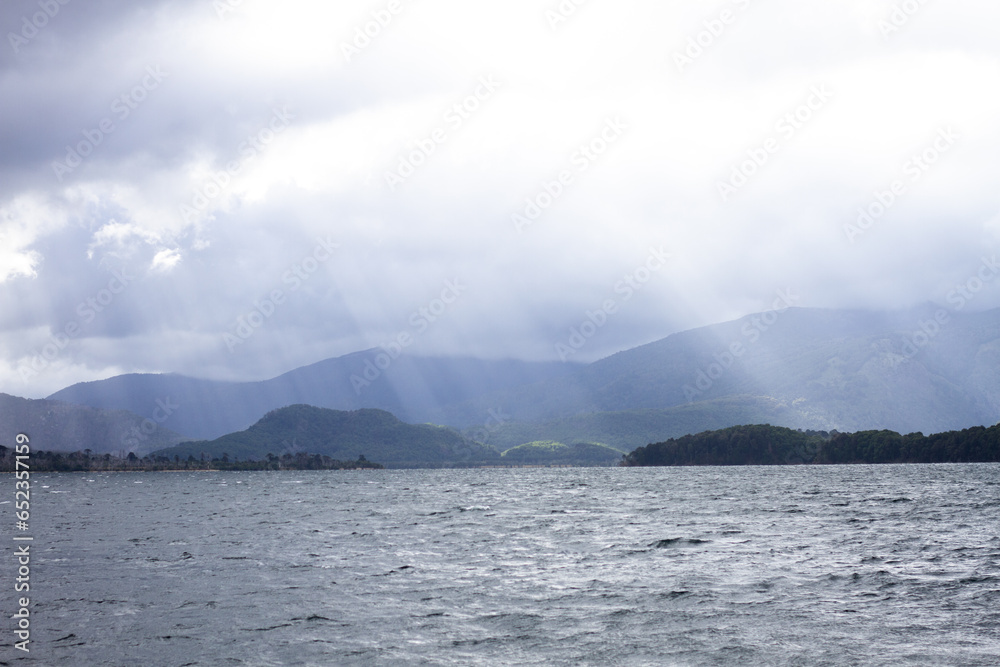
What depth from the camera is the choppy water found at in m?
29.2

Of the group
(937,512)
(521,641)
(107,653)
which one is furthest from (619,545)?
(937,512)

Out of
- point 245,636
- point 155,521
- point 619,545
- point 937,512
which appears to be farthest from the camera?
point 155,521

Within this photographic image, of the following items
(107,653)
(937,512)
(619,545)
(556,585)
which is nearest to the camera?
(107,653)

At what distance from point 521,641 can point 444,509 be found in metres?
81.4

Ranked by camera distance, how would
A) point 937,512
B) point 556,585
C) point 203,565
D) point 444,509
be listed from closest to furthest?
point 556,585 < point 203,565 < point 937,512 < point 444,509

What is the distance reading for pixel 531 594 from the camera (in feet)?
131

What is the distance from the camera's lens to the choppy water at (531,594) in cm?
2922

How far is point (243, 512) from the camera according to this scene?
111m

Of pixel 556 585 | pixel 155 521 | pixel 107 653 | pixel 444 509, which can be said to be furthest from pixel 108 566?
pixel 444 509

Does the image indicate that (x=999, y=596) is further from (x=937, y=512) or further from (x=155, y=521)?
(x=155, y=521)

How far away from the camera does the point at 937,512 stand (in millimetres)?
82500

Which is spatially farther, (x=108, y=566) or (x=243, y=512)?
(x=243, y=512)

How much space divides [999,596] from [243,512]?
323 feet

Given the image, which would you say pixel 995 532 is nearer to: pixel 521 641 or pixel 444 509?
pixel 521 641
